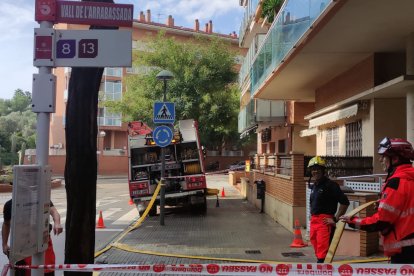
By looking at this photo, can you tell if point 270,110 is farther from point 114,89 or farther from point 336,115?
point 114,89

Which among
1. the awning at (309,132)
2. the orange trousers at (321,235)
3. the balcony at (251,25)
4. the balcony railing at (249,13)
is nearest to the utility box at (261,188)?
the awning at (309,132)

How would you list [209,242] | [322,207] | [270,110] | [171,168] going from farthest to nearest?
[270,110] → [171,168] → [209,242] → [322,207]

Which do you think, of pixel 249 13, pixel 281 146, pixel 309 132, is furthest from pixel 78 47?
pixel 249 13

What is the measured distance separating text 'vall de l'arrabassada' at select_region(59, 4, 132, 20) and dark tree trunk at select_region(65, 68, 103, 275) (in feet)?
4.10

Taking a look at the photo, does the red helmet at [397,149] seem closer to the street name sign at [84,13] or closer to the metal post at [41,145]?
the street name sign at [84,13]

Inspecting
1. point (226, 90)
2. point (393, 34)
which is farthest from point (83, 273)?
point (226, 90)

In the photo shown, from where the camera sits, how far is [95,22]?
4.09 m

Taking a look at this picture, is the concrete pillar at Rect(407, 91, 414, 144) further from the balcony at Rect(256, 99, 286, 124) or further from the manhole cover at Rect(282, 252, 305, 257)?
the balcony at Rect(256, 99, 286, 124)

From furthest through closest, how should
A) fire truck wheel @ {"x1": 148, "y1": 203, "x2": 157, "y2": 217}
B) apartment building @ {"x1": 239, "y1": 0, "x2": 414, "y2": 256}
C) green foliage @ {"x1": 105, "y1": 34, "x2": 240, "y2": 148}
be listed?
green foliage @ {"x1": 105, "y1": 34, "x2": 240, "y2": 148}
fire truck wheel @ {"x1": 148, "y1": 203, "x2": 157, "y2": 217}
apartment building @ {"x1": 239, "y1": 0, "x2": 414, "y2": 256}

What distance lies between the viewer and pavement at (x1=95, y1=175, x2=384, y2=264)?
8.32m

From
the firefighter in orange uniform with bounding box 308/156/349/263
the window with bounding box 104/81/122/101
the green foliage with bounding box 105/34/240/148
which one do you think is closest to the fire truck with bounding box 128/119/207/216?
the firefighter in orange uniform with bounding box 308/156/349/263

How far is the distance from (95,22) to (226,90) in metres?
29.4

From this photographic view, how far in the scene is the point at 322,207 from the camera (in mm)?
6082

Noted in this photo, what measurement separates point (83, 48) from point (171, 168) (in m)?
11.7
